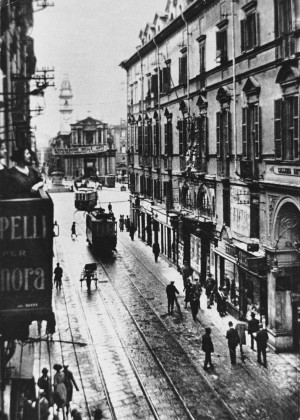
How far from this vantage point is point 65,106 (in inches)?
442

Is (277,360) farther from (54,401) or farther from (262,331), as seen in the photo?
(54,401)

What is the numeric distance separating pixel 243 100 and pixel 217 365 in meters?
6.96

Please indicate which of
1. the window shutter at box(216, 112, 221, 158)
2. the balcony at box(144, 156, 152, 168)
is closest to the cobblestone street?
the balcony at box(144, 156, 152, 168)

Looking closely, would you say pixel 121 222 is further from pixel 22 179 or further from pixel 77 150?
pixel 22 179

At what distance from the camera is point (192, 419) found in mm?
9812

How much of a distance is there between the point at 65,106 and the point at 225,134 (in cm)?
698

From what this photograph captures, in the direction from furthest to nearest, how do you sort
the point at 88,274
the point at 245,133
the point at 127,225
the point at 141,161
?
the point at 141,161 < the point at 127,225 < the point at 245,133 < the point at 88,274

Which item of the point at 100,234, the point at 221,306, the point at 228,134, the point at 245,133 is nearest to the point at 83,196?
the point at 100,234

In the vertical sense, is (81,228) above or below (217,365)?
above

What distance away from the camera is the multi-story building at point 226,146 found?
13391 millimetres

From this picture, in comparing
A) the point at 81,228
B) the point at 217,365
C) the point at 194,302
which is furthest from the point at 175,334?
the point at 81,228

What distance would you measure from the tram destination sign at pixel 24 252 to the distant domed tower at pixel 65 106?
3299mm

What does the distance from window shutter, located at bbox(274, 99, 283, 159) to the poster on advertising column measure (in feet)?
18.9

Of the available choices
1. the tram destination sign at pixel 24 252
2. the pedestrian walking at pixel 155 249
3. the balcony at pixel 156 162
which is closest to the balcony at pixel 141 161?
the balcony at pixel 156 162
